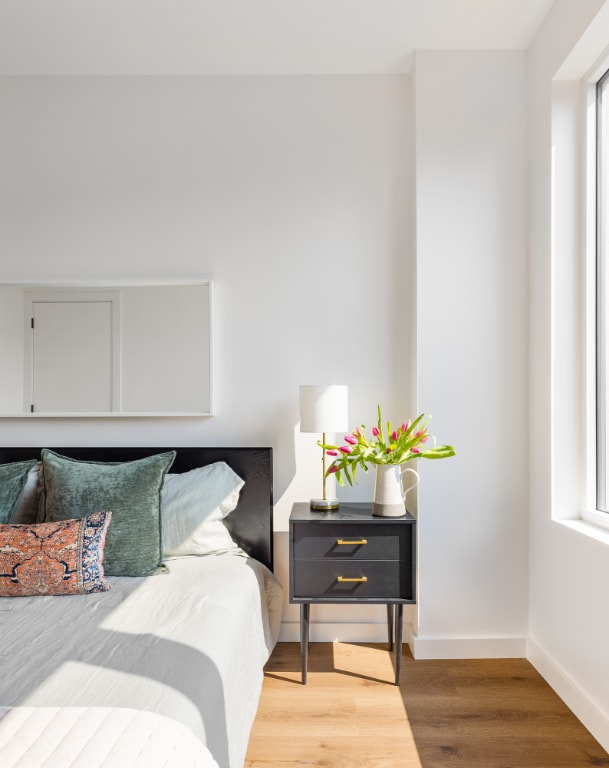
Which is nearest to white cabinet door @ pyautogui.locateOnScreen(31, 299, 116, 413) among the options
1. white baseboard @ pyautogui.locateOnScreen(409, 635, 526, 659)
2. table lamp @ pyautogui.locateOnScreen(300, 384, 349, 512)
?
table lamp @ pyautogui.locateOnScreen(300, 384, 349, 512)

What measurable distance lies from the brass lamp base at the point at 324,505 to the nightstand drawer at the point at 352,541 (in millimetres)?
145

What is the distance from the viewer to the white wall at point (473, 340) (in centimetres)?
278

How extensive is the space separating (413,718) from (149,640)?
1.11m

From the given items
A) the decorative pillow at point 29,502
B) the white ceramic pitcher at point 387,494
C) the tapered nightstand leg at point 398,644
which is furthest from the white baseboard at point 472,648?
the decorative pillow at point 29,502

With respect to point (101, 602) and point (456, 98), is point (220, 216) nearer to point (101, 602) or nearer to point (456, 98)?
point (456, 98)

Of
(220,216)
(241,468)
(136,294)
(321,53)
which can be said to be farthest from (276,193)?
(241,468)

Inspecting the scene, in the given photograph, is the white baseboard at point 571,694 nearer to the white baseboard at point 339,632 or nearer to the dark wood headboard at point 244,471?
the white baseboard at point 339,632

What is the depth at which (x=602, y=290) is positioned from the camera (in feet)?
7.89

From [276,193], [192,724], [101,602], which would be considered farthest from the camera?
[276,193]

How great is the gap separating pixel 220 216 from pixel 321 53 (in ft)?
2.86

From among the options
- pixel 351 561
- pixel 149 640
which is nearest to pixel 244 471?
pixel 351 561

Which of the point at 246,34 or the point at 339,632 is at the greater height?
the point at 246,34

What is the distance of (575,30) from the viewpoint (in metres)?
2.27

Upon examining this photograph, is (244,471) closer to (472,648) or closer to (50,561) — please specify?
(50,561)
